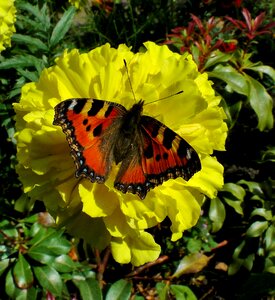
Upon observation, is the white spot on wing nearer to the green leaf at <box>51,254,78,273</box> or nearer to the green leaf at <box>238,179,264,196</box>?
the green leaf at <box>51,254,78,273</box>

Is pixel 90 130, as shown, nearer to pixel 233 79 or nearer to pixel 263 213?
pixel 233 79

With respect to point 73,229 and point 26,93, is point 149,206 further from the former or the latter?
point 26,93

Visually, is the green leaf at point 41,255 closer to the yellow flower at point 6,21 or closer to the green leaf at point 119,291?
the green leaf at point 119,291

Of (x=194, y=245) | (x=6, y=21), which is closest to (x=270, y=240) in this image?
(x=194, y=245)

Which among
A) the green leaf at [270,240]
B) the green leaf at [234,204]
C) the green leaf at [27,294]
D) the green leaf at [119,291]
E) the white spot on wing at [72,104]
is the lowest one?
the green leaf at [270,240]

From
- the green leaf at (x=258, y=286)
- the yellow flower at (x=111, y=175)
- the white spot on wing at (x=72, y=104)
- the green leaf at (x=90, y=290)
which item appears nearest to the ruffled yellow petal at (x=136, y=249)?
the yellow flower at (x=111, y=175)

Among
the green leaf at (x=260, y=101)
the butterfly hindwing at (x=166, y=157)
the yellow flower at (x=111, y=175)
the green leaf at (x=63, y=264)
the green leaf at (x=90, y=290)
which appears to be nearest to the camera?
the butterfly hindwing at (x=166, y=157)
